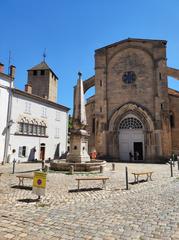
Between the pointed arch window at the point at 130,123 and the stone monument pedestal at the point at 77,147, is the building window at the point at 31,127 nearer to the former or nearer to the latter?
the stone monument pedestal at the point at 77,147

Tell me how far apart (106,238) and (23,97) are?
20.9 metres

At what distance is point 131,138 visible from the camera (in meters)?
25.4

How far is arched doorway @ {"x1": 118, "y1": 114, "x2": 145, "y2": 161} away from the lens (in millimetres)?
25172

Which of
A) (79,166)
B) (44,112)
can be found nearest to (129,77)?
(44,112)

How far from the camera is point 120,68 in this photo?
27.2 meters

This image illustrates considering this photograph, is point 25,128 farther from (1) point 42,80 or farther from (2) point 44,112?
(1) point 42,80

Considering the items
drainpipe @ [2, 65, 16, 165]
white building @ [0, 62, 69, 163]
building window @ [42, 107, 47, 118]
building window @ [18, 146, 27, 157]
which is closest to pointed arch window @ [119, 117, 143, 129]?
white building @ [0, 62, 69, 163]

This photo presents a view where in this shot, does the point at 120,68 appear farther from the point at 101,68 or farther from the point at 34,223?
the point at 34,223

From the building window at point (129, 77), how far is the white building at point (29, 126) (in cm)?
986

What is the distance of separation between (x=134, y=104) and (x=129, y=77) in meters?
4.00

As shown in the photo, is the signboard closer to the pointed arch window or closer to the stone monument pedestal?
the stone monument pedestal

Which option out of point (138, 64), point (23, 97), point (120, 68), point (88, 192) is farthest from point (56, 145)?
point (88, 192)

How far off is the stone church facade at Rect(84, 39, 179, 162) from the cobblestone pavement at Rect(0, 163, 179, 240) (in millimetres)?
17051

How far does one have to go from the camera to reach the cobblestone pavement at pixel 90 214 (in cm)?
384
